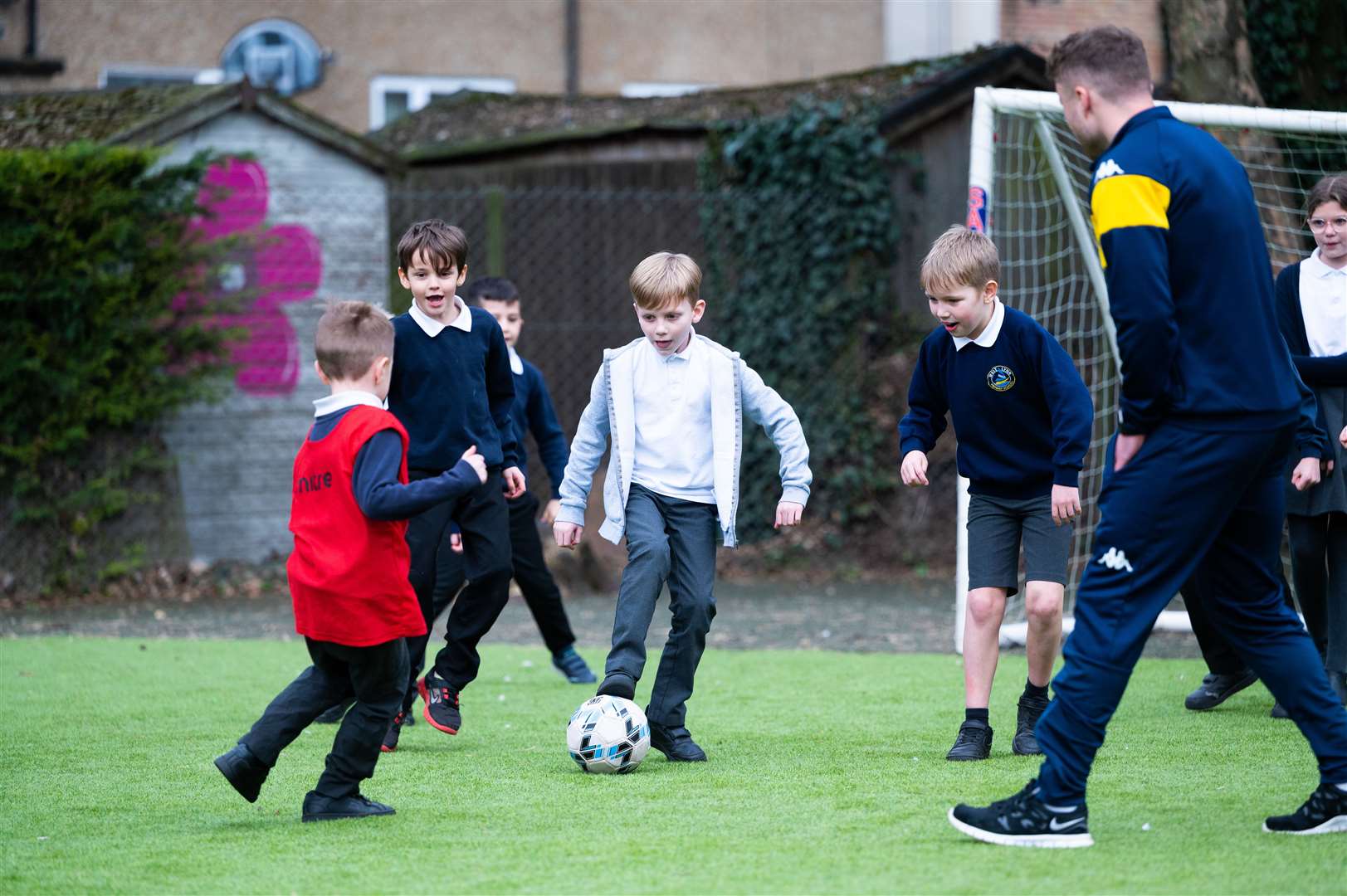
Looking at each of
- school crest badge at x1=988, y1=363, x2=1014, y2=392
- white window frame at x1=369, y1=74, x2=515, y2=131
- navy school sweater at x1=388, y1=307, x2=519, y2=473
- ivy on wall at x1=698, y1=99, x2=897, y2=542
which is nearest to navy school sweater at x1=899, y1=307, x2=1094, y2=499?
school crest badge at x1=988, y1=363, x2=1014, y2=392

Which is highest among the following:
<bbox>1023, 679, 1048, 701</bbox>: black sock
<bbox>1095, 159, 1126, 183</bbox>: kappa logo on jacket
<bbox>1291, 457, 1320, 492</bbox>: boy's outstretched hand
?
<bbox>1095, 159, 1126, 183</bbox>: kappa logo on jacket

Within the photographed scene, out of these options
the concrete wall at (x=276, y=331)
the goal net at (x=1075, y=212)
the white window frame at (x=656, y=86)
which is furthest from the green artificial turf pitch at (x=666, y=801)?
the white window frame at (x=656, y=86)

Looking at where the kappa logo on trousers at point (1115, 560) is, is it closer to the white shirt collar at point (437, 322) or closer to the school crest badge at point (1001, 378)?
the school crest badge at point (1001, 378)

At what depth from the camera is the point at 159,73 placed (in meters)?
17.5

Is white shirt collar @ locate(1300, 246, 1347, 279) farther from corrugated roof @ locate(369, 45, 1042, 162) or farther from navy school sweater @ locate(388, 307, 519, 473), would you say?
corrugated roof @ locate(369, 45, 1042, 162)

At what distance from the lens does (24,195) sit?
10.0 m

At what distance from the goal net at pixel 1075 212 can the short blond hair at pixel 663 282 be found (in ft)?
8.99

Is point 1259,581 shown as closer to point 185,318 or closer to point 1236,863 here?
point 1236,863

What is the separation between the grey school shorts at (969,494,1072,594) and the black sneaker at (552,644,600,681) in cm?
263

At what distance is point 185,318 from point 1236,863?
896cm

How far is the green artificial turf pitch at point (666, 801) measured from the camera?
349 centimetres

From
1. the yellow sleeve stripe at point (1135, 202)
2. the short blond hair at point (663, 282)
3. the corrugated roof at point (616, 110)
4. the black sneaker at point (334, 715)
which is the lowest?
the black sneaker at point (334, 715)

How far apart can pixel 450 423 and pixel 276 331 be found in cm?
627

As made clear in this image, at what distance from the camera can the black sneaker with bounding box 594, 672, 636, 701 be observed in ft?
16.4
